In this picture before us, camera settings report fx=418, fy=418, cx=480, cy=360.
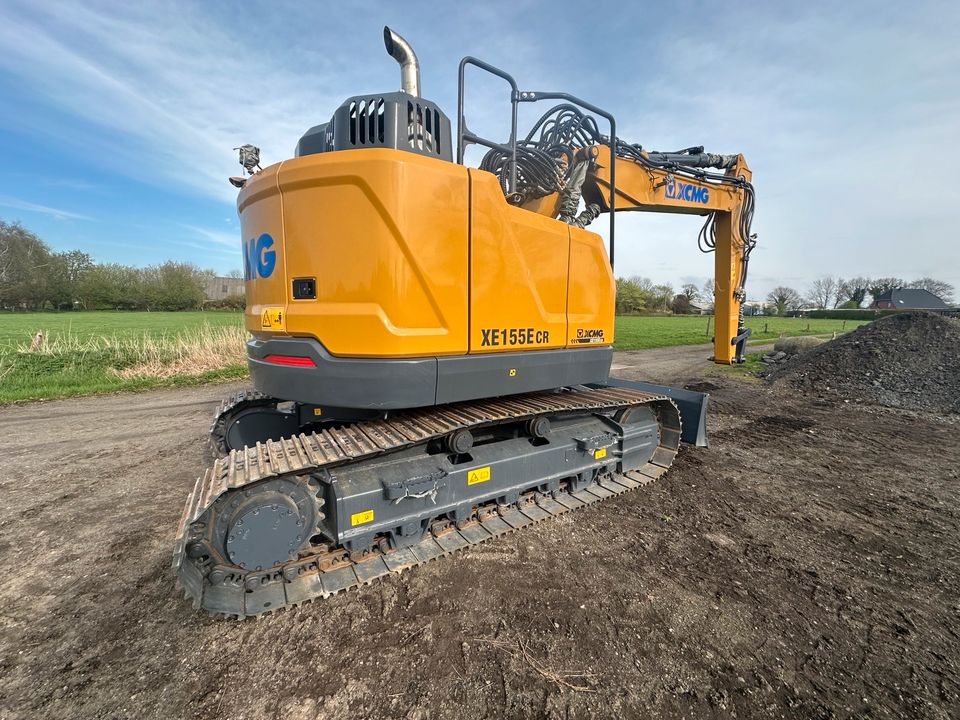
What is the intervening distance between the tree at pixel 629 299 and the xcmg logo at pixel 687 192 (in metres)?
52.2

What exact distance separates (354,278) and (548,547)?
2.49m

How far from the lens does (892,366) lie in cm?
906

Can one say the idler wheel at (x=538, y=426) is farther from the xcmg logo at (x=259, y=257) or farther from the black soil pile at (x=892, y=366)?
the black soil pile at (x=892, y=366)

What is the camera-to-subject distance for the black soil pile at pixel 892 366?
810 centimetres

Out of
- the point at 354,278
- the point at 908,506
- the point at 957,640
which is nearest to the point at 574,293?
the point at 354,278

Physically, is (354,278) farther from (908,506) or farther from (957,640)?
(908,506)

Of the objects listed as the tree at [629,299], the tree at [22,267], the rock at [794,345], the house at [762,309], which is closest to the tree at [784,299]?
the house at [762,309]

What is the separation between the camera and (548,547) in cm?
330

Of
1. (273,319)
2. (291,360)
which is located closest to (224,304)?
(273,319)

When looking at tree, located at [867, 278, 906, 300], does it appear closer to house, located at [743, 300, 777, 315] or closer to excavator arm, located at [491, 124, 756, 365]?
house, located at [743, 300, 777, 315]

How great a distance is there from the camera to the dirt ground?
203 centimetres

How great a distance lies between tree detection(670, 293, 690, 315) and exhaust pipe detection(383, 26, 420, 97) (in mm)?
71657

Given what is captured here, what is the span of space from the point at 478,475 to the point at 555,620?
3.60ft

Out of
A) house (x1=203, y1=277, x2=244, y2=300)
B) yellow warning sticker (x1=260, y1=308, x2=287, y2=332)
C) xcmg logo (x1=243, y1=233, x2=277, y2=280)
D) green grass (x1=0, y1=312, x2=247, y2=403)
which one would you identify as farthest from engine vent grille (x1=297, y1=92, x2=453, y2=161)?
house (x1=203, y1=277, x2=244, y2=300)
